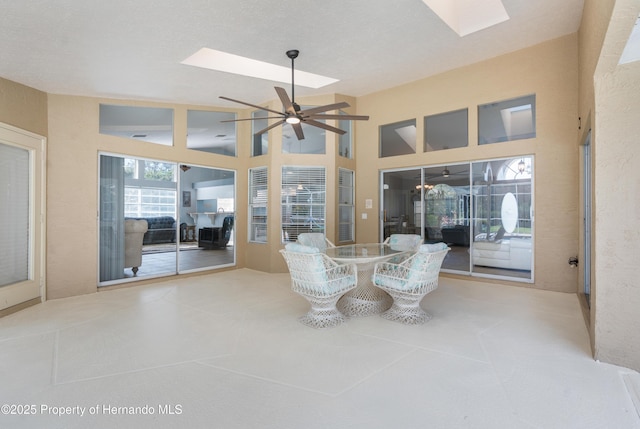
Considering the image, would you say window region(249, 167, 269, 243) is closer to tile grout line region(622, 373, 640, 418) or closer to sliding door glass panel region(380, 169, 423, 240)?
sliding door glass panel region(380, 169, 423, 240)

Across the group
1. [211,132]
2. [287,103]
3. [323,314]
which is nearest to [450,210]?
[323,314]

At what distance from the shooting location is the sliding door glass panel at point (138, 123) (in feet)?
16.9

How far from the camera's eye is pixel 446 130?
5.84 metres

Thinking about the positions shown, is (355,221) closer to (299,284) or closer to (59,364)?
(299,284)

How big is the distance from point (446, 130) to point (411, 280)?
143 inches

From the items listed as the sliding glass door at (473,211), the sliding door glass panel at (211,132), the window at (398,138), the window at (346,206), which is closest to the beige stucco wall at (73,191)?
the sliding door glass panel at (211,132)

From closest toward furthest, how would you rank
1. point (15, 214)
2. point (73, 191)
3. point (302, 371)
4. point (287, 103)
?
point (302, 371)
point (287, 103)
point (15, 214)
point (73, 191)

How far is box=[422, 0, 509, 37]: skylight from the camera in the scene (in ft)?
13.0

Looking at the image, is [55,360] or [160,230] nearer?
[55,360]

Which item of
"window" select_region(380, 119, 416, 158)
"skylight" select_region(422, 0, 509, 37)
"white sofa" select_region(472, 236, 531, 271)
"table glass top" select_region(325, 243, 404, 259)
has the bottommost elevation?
"white sofa" select_region(472, 236, 531, 271)

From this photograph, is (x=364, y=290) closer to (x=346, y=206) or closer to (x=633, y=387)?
(x=633, y=387)

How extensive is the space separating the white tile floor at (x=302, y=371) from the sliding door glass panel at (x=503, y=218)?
4.28 feet

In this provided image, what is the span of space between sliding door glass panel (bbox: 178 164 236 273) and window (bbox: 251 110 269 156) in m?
0.71

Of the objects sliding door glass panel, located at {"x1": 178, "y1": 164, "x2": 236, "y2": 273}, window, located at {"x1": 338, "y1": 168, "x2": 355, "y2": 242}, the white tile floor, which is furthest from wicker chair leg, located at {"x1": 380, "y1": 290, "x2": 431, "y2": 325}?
sliding door glass panel, located at {"x1": 178, "y1": 164, "x2": 236, "y2": 273}
